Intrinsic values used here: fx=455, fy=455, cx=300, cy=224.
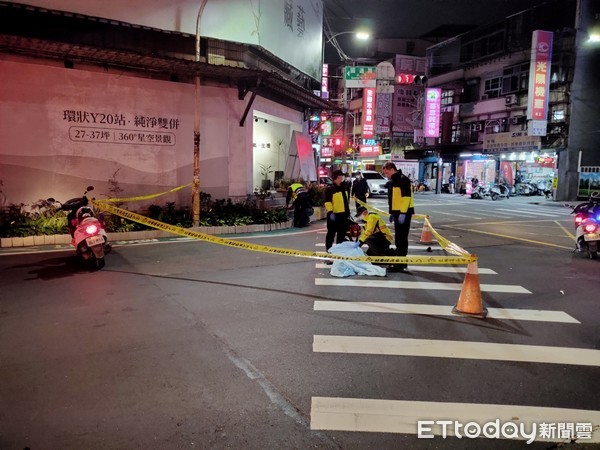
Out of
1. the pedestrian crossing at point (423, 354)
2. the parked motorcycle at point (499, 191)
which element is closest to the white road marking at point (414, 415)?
the pedestrian crossing at point (423, 354)

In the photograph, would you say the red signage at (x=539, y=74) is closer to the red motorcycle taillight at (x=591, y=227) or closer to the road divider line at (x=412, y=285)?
the red motorcycle taillight at (x=591, y=227)

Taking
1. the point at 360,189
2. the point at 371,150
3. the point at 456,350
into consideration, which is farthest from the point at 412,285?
the point at 371,150

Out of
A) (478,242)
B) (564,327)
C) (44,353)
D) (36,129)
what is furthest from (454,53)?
(44,353)

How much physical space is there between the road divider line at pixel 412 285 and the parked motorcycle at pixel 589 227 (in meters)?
3.43

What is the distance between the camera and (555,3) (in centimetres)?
3131

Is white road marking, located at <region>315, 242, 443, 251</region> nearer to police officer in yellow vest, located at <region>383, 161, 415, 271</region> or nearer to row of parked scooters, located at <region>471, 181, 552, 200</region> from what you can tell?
police officer in yellow vest, located at <region>383, 161, 415, 271</region>

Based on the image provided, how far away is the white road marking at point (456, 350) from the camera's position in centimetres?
476

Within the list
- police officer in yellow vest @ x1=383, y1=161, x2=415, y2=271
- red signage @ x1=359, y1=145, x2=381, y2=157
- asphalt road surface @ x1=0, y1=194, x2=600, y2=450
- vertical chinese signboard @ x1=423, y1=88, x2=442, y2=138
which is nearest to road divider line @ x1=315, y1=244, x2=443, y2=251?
police officer in yellow vest @ x1=383, y1=161, x2=415, y2=271

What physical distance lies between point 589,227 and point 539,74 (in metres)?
23.3

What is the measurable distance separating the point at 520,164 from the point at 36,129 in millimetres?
35103

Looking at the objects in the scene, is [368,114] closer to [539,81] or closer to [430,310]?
[539,81]

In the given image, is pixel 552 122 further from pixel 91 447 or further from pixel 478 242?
pixel 91 447

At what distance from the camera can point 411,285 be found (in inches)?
304

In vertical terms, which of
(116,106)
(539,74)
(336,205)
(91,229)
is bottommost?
(91,229)
